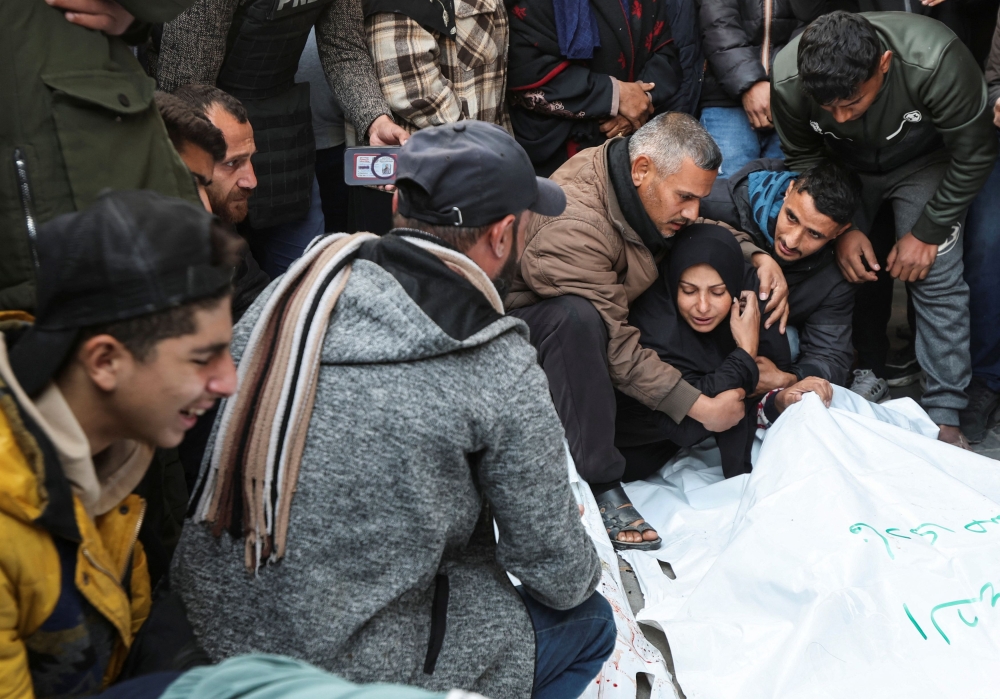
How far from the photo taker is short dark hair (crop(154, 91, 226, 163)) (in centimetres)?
221

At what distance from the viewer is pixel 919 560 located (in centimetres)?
227

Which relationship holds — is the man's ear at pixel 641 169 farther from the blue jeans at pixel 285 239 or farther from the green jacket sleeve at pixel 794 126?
the blue jeans at pixel 285 239

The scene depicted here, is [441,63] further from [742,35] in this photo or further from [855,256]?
A: [855,256]

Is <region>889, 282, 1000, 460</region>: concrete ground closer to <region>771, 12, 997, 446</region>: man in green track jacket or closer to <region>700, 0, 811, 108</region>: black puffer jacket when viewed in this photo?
<region>771, 12, 997, 446</region>: man in green track jacket

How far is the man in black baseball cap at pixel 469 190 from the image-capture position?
1.67 m

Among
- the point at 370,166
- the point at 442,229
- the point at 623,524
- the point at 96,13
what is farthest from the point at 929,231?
the point at 96,13

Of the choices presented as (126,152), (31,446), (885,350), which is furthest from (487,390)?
(885,350)

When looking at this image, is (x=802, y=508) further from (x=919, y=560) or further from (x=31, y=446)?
(x=31, y=446)

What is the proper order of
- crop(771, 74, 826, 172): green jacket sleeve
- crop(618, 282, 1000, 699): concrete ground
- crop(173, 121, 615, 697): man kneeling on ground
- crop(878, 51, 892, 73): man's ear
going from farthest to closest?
1. crop(771, 74, 826, 172): green jacket sleeve
2. crop(878, 51, 892, 73): man's ear
3. crop(618, 282, 1000, 699): concrete ground
4. crop(173, 121, 615, 697): man kneeling on ground

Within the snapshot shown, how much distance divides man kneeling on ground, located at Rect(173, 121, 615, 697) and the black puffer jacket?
246cm

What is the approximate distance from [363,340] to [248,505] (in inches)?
12.3

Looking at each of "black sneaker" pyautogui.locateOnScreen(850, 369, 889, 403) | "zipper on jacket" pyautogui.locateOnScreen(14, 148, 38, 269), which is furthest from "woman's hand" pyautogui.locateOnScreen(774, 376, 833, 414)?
"zipper on jacket" pyautogui.locateOnScreen(14, 148, 38, 269)

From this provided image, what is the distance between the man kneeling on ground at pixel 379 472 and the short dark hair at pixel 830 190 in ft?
6.56

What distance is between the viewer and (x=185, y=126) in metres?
2.21
